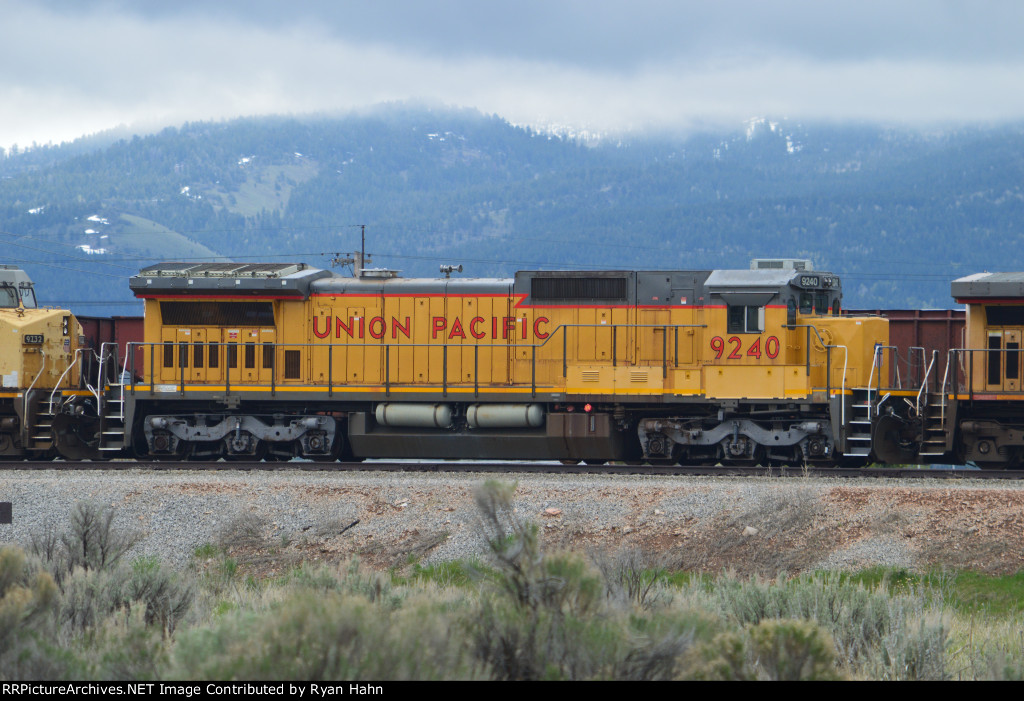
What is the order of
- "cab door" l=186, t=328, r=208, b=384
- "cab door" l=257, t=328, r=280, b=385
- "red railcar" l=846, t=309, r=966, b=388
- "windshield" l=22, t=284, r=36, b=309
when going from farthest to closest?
"windshield" l=22, t=284, r=36, b=309
"red railcar" l=846, t=309, r=966, b=388
"cab door" l=186, t=328, r=208, b=384
"cab door" l=257, t=328, r=280, b=385

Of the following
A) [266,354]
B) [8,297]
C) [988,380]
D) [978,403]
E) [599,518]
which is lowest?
[599,518]

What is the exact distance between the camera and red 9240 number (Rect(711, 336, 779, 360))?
1605 cm

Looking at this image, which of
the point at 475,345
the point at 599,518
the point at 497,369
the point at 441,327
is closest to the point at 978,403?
the point at 599,518

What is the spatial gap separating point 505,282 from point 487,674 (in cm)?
1195

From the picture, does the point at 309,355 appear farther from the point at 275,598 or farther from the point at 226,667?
the point at 226,667

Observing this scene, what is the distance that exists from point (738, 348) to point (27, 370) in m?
11.7

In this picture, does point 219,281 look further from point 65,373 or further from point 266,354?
point 65,373

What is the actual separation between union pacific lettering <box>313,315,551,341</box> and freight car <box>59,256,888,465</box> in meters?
0.02

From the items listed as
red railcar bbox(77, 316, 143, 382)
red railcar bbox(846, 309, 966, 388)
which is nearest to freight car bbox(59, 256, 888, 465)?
red railcar bbox(846, 309, 966, 388)

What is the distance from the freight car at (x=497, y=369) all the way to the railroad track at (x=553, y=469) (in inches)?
24.5

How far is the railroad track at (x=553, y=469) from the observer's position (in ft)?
48.8

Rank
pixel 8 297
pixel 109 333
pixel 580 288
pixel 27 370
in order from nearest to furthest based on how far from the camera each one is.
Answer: pixel 580 288 < pixel 27 370 < pixel 8 297 < pixel 109 333

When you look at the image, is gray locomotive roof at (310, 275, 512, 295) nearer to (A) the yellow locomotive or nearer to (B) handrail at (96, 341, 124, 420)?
(B) handrail at (96, 341, 124, 420)

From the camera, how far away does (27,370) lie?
703 inches
